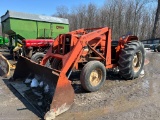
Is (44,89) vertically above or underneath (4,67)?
underneath

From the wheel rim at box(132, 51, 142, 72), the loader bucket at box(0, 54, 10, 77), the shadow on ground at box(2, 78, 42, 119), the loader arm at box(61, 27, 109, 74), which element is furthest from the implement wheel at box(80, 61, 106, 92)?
the loader bucket at box(0, 54, 10, 77)

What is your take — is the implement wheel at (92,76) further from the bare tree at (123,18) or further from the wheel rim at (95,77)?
the bare tree at (123,18)

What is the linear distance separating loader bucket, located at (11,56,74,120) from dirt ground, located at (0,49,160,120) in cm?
15

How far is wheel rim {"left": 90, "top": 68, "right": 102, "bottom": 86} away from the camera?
5.01m

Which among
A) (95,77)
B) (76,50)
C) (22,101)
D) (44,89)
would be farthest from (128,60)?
(22,101)

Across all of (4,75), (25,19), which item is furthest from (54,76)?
(25,19)

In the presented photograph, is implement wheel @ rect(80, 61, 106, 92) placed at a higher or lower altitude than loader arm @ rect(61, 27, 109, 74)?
lower

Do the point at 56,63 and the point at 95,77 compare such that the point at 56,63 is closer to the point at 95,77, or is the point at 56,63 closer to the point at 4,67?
the point at 95,77

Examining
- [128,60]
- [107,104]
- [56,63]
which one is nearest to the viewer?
[107,104]

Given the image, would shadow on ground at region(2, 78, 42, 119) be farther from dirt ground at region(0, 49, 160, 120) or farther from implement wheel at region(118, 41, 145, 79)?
implement wheel at region(118, 41, 145, 79)

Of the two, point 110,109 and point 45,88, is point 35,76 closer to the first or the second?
point 45,88

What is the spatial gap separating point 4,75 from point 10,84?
1107mm

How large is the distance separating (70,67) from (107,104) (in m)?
1.31

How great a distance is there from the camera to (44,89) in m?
4.82
